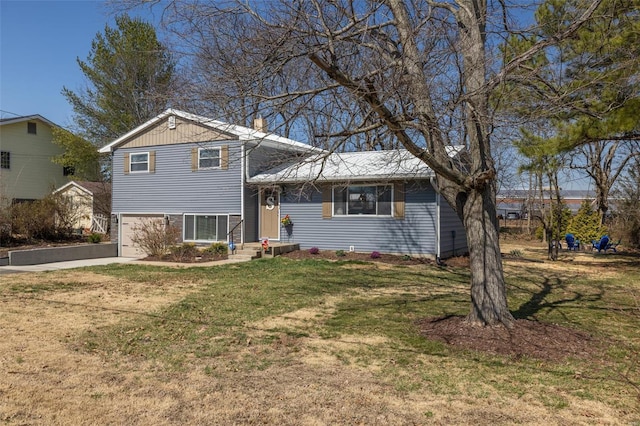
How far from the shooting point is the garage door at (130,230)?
19797 millimetres

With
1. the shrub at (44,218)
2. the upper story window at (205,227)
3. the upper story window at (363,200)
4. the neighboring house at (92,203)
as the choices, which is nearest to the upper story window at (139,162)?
the upper story window at (205,227)

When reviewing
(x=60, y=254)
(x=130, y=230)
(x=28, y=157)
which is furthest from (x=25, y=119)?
(x=60, y=254)

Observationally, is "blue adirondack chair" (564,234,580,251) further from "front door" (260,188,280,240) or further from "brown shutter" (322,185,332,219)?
"front door" (260,188,280,240)

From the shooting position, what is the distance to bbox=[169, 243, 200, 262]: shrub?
53.5 feet

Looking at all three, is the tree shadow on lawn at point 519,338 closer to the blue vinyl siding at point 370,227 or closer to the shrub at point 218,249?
the blue vinyl siding at point 370,227

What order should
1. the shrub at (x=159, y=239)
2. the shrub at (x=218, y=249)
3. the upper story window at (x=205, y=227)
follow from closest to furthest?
1. the shrub at (x=159, y=239)
2. the shrub at (x=218, y=249)
3. the upper story window at (x=205, y=227)

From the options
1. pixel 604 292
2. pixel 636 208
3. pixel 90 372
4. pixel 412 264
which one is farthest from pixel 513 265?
pixel 90 372

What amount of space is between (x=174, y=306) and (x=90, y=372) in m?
3.46

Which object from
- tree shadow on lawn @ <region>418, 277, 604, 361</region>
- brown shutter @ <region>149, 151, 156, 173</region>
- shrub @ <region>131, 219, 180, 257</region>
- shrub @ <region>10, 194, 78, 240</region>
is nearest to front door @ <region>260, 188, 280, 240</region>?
shrub @ <region>131, 219, 180, 257</region>

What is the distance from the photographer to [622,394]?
4512 mm

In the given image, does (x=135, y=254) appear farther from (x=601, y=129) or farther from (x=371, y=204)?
(x=601, y=129)

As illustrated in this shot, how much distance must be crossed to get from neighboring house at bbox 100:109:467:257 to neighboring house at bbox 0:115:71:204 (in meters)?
10.5

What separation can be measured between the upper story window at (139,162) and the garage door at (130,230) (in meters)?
1.86

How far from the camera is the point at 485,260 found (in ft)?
21.3
